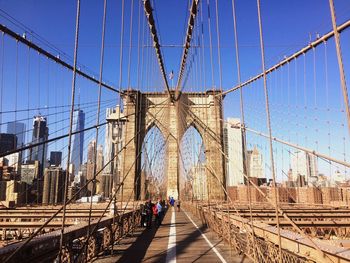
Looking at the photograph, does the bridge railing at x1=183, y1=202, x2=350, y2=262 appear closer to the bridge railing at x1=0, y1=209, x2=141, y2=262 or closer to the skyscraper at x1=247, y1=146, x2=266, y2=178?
the bridge railing at x1=0, y1=209, x2=141, y2=262

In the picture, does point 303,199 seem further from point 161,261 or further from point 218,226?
point 161,261

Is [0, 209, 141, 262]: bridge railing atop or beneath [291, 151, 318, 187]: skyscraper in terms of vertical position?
beneath

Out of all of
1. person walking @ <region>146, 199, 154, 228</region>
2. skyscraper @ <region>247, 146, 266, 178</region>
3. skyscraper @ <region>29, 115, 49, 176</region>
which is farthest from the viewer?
skyscraper @ <region>247, 146, 266, 178</region>

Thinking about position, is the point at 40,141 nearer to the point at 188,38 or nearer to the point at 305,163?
the point at 188,38

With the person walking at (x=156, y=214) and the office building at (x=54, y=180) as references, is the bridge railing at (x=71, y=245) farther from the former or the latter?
the office building at (x=54, y=180)

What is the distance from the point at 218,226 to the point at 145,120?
29384 millimetres

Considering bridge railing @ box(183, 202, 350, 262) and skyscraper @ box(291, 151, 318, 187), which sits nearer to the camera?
bridge railing @ box(183, 202, 350, 262)

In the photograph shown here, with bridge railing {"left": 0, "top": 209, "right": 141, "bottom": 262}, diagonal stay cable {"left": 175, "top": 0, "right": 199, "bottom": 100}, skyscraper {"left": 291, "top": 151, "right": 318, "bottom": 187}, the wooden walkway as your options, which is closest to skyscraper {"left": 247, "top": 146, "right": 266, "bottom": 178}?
skyscraper {"left": 291, "top": 151, "right": 318, "bottom": 187}

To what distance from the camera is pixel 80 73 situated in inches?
573

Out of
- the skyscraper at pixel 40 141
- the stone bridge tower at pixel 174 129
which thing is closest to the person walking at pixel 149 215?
the skyscraper at pixel 40 141

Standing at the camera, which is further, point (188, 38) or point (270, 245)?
point (188, 38)

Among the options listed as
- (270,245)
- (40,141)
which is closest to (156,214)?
(40,141)

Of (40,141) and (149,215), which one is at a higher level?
(40,141)

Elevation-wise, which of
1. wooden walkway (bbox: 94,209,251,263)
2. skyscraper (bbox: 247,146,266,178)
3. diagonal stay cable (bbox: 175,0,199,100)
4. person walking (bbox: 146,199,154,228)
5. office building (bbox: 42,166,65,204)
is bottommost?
wooden walkway (bbox: 94,209,251,263)
